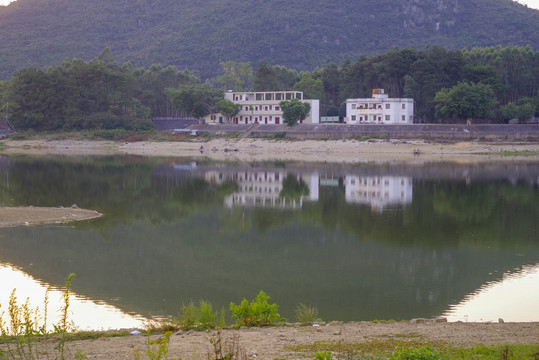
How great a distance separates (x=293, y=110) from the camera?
87062 millimetres

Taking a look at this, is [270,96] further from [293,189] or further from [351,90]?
[293,189]

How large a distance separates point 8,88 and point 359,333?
94101mm

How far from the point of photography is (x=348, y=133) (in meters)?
78.8

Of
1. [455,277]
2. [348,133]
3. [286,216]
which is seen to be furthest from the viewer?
[348,133]

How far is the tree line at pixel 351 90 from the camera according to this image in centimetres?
8312

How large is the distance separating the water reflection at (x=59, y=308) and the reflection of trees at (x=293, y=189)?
20521mm

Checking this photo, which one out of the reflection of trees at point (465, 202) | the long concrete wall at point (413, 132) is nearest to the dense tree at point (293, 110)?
the long concrete wall at point (413, 132)

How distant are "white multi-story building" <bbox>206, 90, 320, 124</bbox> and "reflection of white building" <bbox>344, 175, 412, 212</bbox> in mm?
49682

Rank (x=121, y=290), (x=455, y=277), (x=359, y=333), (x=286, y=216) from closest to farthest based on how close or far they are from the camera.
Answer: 1. (x=359, y=333)
2. (x=121, y=290)
3. (x=455, y=277)
4. (x=286, y=216)

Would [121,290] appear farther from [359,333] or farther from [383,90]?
[383,90]

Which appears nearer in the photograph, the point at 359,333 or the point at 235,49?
the point at 359,333

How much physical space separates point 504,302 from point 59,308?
10.7 meters

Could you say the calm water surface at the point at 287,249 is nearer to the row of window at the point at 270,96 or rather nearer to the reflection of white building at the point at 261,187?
the reflection of white building at the point at 261,187

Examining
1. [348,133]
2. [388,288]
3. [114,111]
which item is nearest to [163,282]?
[388,288]
